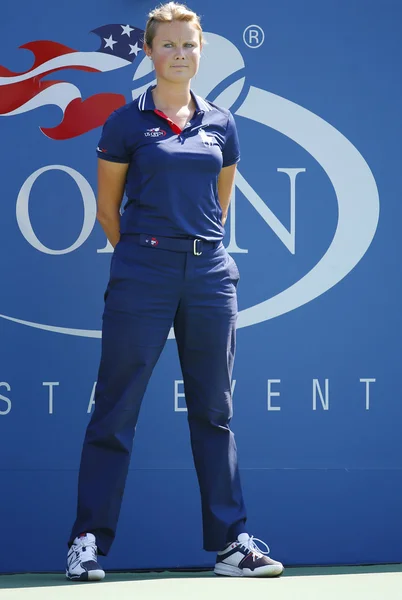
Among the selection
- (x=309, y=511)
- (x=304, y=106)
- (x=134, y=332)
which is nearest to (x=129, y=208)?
(x=134, y=332)

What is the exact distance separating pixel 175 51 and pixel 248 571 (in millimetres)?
1577

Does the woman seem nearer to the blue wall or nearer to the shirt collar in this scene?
the shirt collar

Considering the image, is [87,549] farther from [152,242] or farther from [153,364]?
[152,242]

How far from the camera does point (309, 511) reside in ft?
12.3

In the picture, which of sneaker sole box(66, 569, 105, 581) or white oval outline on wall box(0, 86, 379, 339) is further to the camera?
white oval outline on wall box(0, 86, 379, 339)

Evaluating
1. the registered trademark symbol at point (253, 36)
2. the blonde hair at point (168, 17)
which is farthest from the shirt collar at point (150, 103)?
the registered trademark symbol at point (253, 36)

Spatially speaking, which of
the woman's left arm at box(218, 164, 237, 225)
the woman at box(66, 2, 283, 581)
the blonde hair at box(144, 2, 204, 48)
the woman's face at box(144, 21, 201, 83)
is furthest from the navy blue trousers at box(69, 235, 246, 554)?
the blonde hair at box(144, 2, 204, 48)

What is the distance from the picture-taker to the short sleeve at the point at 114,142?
10.1 ft

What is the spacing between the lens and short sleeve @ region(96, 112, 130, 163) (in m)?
3.09

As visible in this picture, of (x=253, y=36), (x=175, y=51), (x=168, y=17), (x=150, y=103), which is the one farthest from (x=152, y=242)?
(x=253, y=36)

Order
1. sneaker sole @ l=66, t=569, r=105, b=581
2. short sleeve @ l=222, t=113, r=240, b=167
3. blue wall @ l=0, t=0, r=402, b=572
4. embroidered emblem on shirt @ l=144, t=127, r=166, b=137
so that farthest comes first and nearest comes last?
blue wall @ l=0, t=0, r=402, b=572, short sleeve @ l=222, t=113, r=240, b=167, embroidered emblem on shirt @ l=144, t=127, r=166, b=137, sneaker sole @ l=66, t=569, r=105, b=581

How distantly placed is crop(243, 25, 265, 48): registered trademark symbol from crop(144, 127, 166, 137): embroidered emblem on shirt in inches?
30.4

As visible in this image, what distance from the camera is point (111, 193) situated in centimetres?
322

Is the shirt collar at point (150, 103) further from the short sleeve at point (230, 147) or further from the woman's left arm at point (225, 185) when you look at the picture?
the woman's left arm at point (225, 185)
